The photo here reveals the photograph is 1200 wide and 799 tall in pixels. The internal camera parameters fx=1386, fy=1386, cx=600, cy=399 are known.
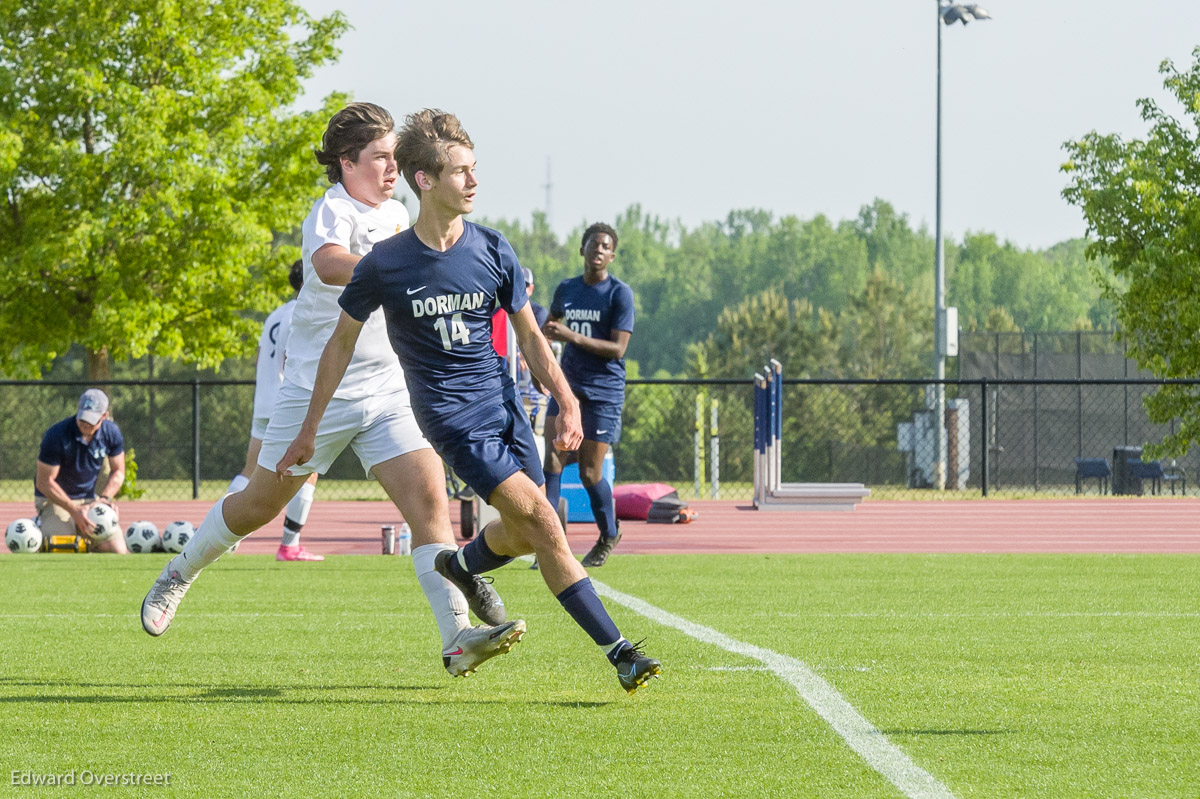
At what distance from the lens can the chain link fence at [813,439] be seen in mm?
27969

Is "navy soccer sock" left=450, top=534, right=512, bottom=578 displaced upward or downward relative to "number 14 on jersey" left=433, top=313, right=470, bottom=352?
downward

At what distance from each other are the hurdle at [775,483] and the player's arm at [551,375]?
9041 millimetres

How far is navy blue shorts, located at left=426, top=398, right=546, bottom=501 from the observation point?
4691mm

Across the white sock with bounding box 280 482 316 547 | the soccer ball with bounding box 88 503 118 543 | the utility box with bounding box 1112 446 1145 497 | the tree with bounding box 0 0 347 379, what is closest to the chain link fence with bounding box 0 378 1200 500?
the utility box with bounding box 1112 446 1145 497

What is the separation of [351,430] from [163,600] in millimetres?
1119

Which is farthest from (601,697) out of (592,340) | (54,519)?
(54,519)

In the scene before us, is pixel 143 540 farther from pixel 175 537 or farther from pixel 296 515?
pixel 296 515

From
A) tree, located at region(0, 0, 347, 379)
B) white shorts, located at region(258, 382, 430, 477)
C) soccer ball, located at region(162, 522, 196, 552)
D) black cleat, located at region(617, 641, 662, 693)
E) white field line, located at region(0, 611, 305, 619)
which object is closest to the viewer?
black cleat, located at region(617, 641, 662, 693)

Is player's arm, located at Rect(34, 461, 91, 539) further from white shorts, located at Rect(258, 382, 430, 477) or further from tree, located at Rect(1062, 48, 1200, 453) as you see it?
tree, located at Rect(1062, 48, 1200, 453)

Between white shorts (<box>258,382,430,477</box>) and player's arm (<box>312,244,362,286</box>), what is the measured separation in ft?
1.50

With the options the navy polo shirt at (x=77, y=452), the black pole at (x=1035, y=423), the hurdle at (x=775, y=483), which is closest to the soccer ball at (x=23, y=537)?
the navy polo shirt at (x=77, y=452)

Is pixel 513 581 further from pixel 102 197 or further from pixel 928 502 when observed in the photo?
pixel 102 197

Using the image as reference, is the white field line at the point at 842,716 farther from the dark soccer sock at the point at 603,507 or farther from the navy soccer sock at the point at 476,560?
the dark soccer sock at the point at 603,507

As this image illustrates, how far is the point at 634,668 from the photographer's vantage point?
14.7ft
